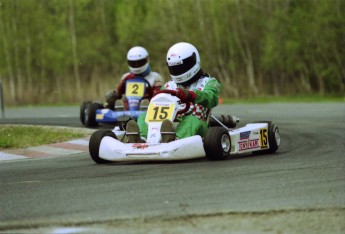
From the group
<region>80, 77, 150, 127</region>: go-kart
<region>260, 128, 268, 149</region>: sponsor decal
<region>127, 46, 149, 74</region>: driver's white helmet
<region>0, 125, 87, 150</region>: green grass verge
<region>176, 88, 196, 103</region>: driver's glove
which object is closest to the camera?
<region>176, 88, 196, 103</region>: driver's glove

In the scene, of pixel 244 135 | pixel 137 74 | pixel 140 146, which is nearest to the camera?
pixel 140 146

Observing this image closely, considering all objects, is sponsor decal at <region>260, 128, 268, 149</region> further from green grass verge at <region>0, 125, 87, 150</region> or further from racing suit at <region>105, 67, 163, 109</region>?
Answer: racing suit at <region>105, 67, 163, 109</region>

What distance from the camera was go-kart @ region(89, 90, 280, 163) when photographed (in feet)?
32.6

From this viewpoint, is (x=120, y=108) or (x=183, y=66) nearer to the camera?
(x=183, y=66)

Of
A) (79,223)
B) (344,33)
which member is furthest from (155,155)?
(344,33)

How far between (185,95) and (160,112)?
0.38m

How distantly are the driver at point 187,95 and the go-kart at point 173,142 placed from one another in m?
0.14

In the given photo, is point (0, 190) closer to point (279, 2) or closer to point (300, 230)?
point (300, 230)

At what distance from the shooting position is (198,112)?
10938 millimetres

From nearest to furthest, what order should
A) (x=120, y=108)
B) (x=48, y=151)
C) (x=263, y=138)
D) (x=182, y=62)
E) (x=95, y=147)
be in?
(x=95, y=147), (x=182, y=62), (x=263, y=138), (x=48, y=151), (x=120, y=108)

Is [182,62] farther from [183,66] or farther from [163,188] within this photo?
[163,188]

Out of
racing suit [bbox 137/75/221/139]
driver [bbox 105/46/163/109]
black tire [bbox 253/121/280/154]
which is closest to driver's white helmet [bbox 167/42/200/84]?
racing suit [bbox 137/75/221/139]

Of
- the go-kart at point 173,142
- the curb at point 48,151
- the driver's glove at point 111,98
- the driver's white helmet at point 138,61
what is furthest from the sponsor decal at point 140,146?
the driver's glove at point 111,98

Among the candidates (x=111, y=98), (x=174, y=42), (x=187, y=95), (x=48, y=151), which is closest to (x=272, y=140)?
(x=187, y=95)
